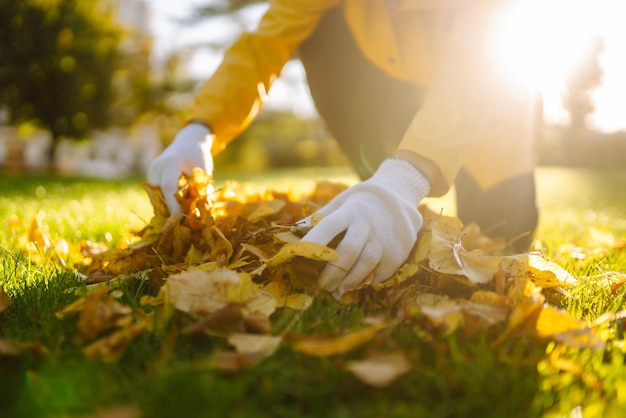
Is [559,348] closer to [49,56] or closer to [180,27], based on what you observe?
[49,56]

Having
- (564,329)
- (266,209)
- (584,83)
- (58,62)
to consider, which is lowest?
(584,83)

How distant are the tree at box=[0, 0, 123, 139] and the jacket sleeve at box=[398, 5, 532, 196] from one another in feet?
35.4

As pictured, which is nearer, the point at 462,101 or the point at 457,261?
the point at 457,261

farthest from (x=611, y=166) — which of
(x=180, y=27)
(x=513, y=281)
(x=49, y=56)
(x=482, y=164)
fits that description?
(x=513, y=281)

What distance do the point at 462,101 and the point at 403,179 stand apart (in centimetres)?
38

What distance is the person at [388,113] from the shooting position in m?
1.35

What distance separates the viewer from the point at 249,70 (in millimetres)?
2145

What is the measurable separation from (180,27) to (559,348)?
18.8 m

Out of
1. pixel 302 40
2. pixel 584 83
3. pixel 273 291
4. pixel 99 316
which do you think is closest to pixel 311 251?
pixel 273 291

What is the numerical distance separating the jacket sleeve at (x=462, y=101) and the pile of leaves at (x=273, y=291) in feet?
0.70

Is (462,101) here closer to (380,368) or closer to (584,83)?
(380,368)

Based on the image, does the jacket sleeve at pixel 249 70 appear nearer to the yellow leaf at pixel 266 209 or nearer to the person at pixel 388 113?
the person at pixel 388 113

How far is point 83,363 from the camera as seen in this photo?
925 millimetres

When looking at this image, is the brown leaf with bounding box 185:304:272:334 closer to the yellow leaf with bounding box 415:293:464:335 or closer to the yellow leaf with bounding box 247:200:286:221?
the yellow leaf with bounding box 415:293:464:335
